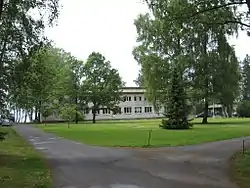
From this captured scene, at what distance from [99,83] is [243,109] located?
1227 inches

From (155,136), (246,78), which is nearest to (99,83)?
(155,136)

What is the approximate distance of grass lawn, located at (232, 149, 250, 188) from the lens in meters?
12.0

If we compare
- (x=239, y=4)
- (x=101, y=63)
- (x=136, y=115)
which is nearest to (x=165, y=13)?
(x=239, y=4)

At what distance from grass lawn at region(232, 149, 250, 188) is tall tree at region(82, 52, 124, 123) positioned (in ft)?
204

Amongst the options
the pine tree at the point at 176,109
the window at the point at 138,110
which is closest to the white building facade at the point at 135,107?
the window at the point at 138,110

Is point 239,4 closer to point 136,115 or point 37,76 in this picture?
point 37,76

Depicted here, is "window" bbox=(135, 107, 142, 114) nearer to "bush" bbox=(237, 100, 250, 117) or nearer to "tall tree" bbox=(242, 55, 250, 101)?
"tall tree" bbox=(242, 55, 250, 101)

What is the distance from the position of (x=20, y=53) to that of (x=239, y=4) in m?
11.1

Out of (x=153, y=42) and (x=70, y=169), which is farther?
(x=153, y=42)

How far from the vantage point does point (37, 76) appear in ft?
78.6

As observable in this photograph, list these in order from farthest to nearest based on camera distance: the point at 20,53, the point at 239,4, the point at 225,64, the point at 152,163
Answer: the point at 225,64
the point at 20,53
the point at 239,4
the point at 152,163

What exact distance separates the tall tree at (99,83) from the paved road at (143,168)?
58.4m

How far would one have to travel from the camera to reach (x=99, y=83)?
81500 mm

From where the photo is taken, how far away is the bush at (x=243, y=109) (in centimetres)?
8844
